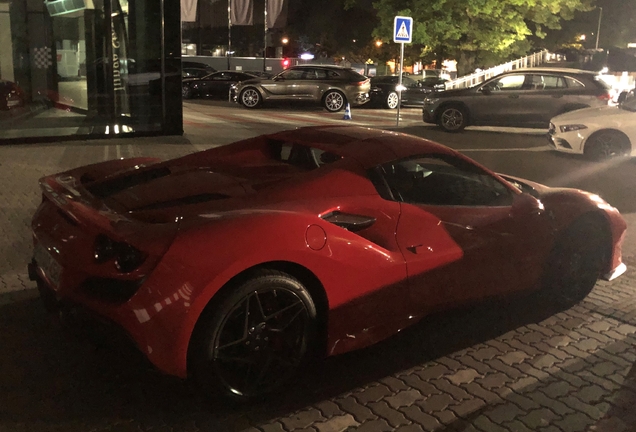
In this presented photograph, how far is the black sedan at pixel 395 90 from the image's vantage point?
2431 cm

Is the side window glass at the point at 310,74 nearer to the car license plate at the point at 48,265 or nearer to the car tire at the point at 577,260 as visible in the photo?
the car tire at the point at 577,260

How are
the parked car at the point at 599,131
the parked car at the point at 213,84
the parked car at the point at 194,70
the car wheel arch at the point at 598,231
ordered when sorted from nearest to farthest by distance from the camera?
1. the car wheel arch at the point at 598,231
2. the parked car at the point at 599,131
3. the parked car at the point at 213,84
4. the parked car at the point at 194,70

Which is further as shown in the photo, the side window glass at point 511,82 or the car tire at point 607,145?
the side window glass at point 511,82

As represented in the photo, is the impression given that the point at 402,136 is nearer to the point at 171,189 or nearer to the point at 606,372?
the point at 171,189

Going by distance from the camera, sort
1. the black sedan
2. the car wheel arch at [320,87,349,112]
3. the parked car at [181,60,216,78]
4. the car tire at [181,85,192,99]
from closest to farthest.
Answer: the car wheel arch at [320,87,349,112] < the black sedan < the car tire at [181,85,192,99] < the parked car at [181,60,216,78]

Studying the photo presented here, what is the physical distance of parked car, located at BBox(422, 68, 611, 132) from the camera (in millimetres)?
15750

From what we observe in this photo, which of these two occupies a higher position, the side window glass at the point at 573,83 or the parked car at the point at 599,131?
the side window glass at the point at 573,83

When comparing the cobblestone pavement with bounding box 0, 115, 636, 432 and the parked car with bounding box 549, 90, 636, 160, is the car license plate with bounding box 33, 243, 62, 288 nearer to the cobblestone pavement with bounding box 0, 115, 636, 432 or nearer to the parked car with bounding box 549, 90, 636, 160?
the cobblestone pavement with bounding box 0, 115, 636, 432

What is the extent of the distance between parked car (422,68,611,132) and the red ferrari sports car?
11.8 m

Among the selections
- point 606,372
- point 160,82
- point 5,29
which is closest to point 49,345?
point 606,372

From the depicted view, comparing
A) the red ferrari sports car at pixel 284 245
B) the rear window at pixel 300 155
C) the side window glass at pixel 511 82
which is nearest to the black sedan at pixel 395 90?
the side window glass at pixel 511 82

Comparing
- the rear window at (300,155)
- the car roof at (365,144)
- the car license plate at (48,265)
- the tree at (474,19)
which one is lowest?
the car license plate at (48,265)

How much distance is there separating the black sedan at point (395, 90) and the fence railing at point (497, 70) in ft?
4.11

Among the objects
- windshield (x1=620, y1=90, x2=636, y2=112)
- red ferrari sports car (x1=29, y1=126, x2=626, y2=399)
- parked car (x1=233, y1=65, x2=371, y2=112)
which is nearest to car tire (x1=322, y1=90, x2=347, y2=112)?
parked car (x1=233, y1=65, x2=371, y2=112)
